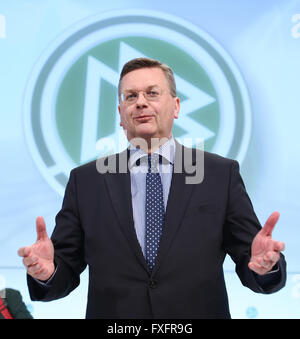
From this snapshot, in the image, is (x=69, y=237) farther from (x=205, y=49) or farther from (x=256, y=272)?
(x=205, y=49)

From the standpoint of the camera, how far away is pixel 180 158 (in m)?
1.68

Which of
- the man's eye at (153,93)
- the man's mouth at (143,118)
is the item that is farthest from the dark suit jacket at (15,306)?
the man's eye at (153,93)

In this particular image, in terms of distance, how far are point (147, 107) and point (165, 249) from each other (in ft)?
1.86

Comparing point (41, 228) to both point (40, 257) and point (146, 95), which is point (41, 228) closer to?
point (40, 257)

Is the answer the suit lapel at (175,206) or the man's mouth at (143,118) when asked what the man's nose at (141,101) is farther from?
the suit lapel at (175,206)

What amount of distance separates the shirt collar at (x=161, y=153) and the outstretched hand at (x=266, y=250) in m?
0.48

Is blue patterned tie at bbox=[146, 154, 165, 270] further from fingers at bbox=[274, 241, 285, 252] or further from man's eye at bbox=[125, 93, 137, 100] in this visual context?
fingers at bbox=[274, 241, 285, 252]

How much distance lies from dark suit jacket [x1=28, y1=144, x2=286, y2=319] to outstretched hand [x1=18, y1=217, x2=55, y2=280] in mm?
69

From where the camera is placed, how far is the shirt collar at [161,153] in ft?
5.56

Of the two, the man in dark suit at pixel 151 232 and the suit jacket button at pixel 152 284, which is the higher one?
the man in dark suit at pixel 151 232

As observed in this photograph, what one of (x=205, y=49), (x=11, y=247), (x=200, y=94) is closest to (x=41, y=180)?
(x=11, y=247)

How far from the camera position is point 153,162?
1.68m

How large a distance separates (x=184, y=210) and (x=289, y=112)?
170 centimetres

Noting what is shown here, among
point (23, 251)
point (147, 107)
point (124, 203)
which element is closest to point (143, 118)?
point (147, 107)
